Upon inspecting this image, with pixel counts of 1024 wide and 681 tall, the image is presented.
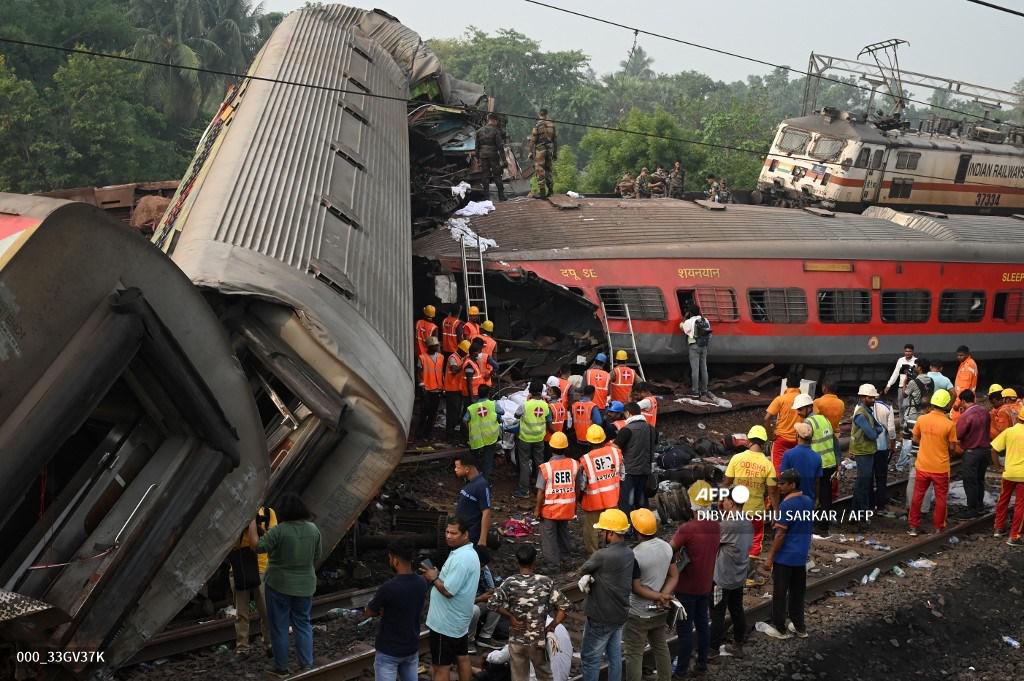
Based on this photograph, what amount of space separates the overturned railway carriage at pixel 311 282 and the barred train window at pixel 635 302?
4.35 meters

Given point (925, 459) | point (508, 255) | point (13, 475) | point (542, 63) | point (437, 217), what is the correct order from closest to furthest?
point (13, 475)
point (925, 459)
point (508, 255)
point (437, 217)
point (542, 63)

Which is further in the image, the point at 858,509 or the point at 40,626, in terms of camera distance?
the point at 858,509

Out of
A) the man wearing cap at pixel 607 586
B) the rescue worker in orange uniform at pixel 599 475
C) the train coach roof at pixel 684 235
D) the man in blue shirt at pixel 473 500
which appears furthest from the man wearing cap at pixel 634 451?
the train coach roof at pixel 684 235

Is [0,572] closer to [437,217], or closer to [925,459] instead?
[925,459]

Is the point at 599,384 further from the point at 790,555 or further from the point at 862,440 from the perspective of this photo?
the point at 790,555

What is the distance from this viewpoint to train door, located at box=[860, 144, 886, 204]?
25.6m

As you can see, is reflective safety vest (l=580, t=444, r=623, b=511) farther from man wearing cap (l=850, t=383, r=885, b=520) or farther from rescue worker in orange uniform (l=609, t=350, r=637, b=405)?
rescue worker in orange uniform (l=609, t=350, r=637, b=405)

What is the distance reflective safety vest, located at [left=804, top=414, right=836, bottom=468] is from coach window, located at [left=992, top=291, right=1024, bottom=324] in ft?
35.0

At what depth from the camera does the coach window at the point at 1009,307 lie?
2152 cm

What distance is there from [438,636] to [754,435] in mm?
3991

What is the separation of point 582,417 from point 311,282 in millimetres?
5685

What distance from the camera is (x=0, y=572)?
5605 millimetres

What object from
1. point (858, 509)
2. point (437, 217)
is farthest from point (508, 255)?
point (858, 509)

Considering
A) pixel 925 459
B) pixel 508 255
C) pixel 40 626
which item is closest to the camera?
pixel 40 626
